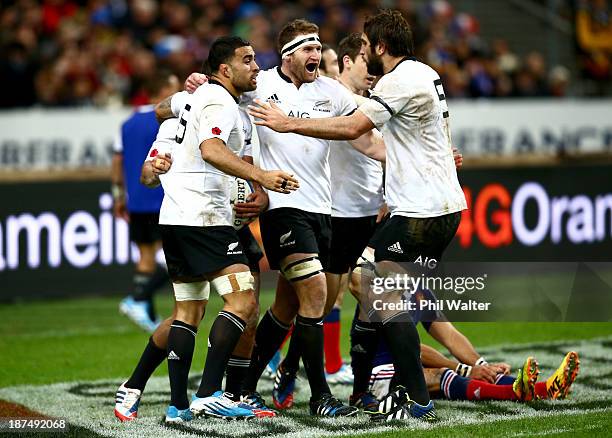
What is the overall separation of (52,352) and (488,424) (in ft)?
15.0

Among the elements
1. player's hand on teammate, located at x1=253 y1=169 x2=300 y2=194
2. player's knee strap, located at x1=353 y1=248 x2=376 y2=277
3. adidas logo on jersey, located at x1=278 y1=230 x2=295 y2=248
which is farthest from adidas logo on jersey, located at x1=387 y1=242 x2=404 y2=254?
player's hand on teammate, located at x1=253 y1=169 x2=300 y2=194

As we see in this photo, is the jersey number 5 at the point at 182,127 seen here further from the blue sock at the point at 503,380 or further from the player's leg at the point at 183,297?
the blue sock at the point at 503,380

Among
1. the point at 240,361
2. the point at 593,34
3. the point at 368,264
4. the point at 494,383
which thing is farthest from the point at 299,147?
the point at 593,34

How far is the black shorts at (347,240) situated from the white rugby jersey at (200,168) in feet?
3.67

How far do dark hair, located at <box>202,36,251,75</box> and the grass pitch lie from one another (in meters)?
2.14

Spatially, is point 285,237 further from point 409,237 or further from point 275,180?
point 409,237

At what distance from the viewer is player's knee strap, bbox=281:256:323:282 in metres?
6.67

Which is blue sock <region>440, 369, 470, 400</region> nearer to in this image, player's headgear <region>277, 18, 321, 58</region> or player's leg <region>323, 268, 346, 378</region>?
player's leg <region>323, 268, 346, 378</region>

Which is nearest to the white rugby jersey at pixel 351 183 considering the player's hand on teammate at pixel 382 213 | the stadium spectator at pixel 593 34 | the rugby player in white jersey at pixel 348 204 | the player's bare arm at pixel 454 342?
the rugby player in white jersey at pixel 348 204

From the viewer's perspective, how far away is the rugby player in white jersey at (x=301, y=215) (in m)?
6.71

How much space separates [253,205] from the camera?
6.75 m

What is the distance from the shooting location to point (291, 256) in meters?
6.70

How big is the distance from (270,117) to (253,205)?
0.63 metres

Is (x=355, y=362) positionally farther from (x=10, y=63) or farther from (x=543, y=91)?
(x=543, y=91)
